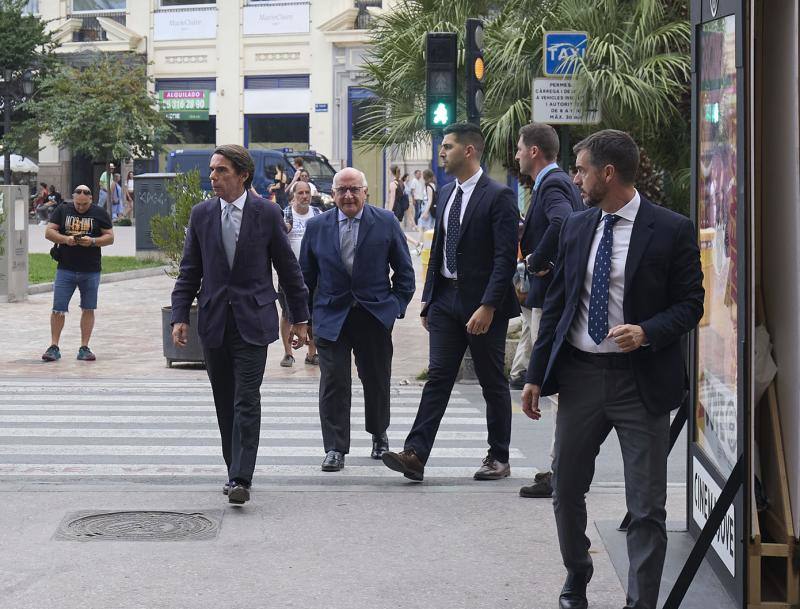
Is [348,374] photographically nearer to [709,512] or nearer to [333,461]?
[333,461]

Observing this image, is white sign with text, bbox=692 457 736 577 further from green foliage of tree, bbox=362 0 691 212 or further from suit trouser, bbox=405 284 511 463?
green foliage of tree, bbox=362 0 691 212

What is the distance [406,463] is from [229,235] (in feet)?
5.20

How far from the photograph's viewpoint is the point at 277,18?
4638 cm

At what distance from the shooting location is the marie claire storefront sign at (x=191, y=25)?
155 feet

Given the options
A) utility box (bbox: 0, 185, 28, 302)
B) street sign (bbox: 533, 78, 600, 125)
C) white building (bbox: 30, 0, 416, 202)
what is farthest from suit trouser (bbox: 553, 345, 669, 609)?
white building (bbox: 30, 0, 416, 202)

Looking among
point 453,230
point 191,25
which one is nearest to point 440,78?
point 453,230

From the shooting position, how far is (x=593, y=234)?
201 inches

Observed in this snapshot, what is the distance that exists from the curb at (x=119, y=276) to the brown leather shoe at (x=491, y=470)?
14.6 meters

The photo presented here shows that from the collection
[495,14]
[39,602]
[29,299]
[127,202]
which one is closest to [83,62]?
[127,202]

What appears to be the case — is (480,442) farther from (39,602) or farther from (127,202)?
(127,202)

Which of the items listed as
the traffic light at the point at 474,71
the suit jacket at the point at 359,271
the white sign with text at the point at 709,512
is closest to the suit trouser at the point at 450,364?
the suit jacket at the point at 359,271

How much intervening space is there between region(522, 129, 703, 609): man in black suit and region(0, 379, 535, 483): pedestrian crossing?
295 cm

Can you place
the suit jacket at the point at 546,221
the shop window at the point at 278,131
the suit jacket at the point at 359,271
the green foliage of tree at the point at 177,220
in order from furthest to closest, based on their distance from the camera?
the shop window at the point at 278,131 → the green foliage of tree at the point at 177,220 → the suit jacket at the point at 359,271 → the suit jacket at the point at 546,221

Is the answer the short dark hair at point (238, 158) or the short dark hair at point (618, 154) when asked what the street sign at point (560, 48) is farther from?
the short dark hair at point (618, 154)
